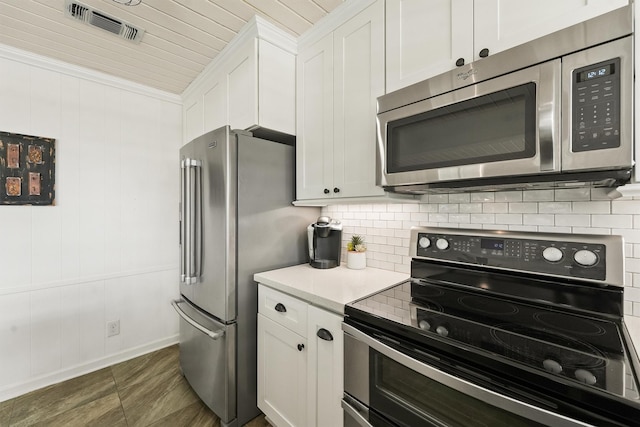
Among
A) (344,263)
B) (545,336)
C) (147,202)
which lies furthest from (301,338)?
(147,202)

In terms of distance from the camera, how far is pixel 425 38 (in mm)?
1254

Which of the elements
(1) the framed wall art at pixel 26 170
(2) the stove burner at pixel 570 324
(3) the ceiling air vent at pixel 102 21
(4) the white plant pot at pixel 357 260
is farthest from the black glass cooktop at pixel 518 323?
(1) the framed wall art at pixel 26 170

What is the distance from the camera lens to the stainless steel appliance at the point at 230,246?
1.66 metres

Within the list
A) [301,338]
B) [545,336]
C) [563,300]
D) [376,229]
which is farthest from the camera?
[376,229]

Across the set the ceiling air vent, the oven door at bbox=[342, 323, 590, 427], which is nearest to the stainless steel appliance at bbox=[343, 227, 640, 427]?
the oven door at bbox=[342, 323, 590, 427]

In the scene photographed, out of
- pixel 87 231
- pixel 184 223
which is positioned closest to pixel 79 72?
pixel 87 231

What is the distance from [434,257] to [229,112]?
5.57ft

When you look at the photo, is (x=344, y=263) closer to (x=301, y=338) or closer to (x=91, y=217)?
(x=301, y=338)

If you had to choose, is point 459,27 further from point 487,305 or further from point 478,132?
point 487,305

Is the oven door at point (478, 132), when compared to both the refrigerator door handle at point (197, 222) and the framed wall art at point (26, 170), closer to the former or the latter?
the refrigerator door handle at point (197, 222)

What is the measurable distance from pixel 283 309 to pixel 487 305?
38.4 inches

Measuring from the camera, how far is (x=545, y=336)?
0.87 meters

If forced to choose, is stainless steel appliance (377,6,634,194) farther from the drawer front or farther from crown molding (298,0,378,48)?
the drawer front

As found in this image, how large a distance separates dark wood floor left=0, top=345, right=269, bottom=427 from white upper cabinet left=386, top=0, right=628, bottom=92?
2.19 meters
